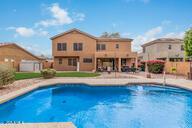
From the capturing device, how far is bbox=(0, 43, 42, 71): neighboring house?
34.9m

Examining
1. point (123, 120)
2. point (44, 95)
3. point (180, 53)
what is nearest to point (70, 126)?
point (123, 120)

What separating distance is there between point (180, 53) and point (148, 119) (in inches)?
1226

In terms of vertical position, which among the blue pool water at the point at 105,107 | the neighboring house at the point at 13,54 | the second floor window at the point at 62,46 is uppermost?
the second floor window at the point at 62,46

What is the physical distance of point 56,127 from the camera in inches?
273

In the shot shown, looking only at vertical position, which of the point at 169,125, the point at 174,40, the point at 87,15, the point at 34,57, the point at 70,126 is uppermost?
the point at 87,15

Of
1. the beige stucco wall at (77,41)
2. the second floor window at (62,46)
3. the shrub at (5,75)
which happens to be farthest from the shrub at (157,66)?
the shrub at (5,75)

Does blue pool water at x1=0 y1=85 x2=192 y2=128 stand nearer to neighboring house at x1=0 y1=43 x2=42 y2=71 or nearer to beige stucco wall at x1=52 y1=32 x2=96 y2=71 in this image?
beige stucco wall at x1=52 y1=32 x2=96 y2=71

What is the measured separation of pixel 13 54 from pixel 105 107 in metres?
27.6

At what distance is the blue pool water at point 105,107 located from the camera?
10.5m

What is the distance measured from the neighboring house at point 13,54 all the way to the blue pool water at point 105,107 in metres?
19.2

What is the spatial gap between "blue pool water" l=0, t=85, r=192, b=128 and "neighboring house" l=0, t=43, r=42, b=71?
63.0 feet

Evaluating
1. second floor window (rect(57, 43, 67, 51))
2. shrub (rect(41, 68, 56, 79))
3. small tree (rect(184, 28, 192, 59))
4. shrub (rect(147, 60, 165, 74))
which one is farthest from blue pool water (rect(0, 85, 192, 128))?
second floor window (rect(57, 43, 67, 51))

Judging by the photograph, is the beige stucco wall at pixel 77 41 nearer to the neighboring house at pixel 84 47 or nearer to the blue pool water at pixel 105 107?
the neighboring house at pixel 84 47

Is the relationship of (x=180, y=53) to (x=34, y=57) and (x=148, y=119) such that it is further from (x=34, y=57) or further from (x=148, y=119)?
(x=148, y=119)
